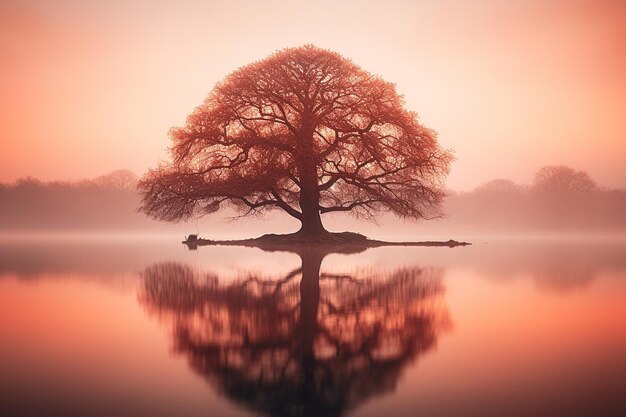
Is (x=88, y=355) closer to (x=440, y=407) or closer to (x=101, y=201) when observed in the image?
(x=440, y=407)

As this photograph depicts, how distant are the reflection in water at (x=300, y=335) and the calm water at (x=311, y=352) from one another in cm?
→ 2

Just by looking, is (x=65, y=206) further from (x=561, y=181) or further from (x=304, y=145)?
(x=561, y=181)

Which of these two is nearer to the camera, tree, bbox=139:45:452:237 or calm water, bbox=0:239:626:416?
calm water, bbox=0:239:626:416

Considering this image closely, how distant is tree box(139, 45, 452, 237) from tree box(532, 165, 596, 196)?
56.2 metres

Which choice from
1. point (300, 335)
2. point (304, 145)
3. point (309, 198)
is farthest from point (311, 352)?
point (309, 198)

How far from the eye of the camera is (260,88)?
32.5 m

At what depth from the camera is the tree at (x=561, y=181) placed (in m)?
79.9

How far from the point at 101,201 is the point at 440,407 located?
84.5m

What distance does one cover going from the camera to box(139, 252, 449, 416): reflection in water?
12.6 ft

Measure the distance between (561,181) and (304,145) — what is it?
2500 inches

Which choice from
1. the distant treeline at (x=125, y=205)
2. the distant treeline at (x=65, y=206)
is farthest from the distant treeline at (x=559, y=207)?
the distant treeline at (x=65, y=206)

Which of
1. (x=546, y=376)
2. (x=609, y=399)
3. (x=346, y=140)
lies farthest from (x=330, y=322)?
(x=346, y=140)

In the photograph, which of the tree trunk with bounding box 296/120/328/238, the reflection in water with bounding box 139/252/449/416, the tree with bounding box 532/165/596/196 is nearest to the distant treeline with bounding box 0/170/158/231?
the tree trunk with bounding box 296/120/328/238

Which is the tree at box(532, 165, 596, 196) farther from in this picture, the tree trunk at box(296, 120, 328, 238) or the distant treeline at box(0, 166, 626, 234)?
the tree trunk at box(296, 120, 328, 238)
